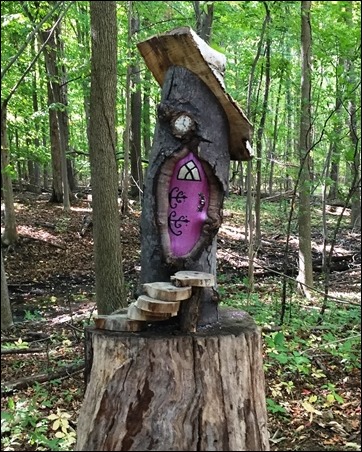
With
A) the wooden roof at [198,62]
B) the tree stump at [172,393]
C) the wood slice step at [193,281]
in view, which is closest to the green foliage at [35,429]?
the tree stump at [172,393]

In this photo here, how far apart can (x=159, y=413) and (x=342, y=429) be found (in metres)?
2.02

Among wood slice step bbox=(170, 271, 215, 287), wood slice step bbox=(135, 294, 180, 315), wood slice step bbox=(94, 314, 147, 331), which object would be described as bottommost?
wood slice step bbox=(94, 314, 147, 331)

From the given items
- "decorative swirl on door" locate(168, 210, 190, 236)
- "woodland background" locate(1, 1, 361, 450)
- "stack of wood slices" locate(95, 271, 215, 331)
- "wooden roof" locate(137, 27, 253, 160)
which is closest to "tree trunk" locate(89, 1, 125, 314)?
"woodland background" locate(1, 1, 361, 450)

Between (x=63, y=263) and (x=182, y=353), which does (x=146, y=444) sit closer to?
(x=182, y=353)

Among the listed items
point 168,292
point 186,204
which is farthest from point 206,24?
point 168,292

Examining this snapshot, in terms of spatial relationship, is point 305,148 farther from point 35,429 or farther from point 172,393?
point 35,429

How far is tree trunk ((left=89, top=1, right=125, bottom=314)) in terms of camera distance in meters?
4.79

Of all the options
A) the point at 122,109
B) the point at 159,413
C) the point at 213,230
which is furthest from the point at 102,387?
the point at 122,109

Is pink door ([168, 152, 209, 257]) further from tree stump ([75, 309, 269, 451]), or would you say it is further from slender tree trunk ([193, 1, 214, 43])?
slender tree trunk ([193, 1, 214, 43])

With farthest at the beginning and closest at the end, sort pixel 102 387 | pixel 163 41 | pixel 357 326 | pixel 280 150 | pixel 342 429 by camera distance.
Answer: pixel 280 150
pixel 357 326
pixel 342 429
pixel 163 41
pixel 102 387

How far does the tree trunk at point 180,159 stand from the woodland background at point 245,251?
584mm

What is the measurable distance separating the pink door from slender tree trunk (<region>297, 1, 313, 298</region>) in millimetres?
3448

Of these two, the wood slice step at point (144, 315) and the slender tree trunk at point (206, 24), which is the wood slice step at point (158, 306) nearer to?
the wood slice step at point (144, 315)

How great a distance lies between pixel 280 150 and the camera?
2555 cm
